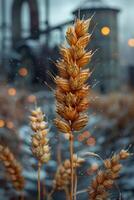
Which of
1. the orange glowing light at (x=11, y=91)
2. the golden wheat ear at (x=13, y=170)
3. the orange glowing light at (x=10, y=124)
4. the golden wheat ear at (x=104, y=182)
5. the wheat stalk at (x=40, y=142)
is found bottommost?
the orange glowing light at (x=10, y=124)

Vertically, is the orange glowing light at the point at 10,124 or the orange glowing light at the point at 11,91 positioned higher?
the orange glowing light at the point at 11,91

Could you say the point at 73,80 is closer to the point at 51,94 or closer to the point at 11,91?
the point at 51,94

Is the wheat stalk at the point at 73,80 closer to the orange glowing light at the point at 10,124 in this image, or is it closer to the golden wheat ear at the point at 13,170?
the golden wheat ear at the point at 13,170

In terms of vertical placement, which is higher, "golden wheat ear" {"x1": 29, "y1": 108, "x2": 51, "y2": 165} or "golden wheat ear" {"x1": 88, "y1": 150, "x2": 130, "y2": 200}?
"golden wheat ear" {"x1": 29, "y1": 108, "x2": 51, "y2": 165}

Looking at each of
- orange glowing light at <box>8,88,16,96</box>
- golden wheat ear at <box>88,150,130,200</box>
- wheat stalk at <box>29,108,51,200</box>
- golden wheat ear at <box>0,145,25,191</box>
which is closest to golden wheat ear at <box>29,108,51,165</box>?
wheat stalk at <box>29,108,51,200</box>

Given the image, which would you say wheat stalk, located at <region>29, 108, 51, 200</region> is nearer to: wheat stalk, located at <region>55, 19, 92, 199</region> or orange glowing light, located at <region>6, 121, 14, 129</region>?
wheat stalk, located at <region>55, 19, 92, 199</region>

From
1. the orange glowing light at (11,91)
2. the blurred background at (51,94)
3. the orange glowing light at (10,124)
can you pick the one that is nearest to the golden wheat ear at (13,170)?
the blurred background at (51,94)
